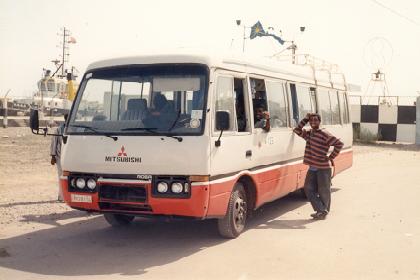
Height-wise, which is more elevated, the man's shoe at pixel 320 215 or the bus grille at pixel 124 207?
the bus grille at pixel 124 207

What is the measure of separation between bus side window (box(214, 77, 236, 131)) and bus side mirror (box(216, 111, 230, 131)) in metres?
0.24

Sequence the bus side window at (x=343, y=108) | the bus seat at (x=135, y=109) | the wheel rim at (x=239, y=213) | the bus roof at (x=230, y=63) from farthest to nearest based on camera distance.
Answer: the bus side window at (x=343, y=108) < the wheel rim at (x=239, y=213) < the bus seat at (x=135, y=109) < the bus roof at (x=230, y=63)

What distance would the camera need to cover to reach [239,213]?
6977 mm

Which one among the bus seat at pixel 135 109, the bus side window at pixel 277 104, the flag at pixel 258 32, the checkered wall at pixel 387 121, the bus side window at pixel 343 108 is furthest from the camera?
the checkered wall at pixel 387 121

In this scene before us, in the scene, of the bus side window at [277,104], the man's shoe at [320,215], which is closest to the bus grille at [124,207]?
the bus side window at [277,104]

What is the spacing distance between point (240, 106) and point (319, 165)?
2.07m

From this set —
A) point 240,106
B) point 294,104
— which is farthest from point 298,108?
point 240,106

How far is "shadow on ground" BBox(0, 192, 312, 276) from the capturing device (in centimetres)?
563

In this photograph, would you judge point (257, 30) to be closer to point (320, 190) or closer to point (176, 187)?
point (320, 190)

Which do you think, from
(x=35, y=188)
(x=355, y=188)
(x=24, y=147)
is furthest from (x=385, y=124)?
(x=35, y=188)

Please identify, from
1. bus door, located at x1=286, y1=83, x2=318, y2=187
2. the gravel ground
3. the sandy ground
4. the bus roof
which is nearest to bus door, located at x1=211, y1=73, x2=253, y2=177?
the bus roof

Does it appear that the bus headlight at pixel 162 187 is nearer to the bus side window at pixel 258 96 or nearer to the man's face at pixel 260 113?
the bus side window at pixel 258 96

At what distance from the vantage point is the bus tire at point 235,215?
21.8 feet

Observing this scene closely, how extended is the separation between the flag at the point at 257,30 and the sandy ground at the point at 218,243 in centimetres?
1139
